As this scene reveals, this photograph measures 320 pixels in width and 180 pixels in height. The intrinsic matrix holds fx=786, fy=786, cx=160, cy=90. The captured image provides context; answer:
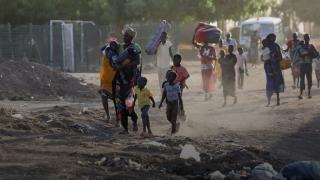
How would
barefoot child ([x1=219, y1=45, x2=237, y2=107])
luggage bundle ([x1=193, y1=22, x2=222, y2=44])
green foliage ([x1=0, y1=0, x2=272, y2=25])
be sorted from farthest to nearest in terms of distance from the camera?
green foliage ([x1=0, y1=0, x2=272, y2=25]) < luggage bundle ([x1=193, y1=22, x2=222, y2=44]) < barefoot child ([x1=219, y1=45, x2=237, y2=107])

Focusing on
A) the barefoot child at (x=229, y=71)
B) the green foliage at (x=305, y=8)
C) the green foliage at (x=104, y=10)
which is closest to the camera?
the barefoot child at (x=229, y=71)

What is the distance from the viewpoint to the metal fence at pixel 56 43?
104 feet

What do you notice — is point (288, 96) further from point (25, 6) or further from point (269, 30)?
point (269, 30)

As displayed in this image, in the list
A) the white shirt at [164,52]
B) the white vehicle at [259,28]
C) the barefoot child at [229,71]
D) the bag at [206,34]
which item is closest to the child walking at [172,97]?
the white shirt at [164,52]

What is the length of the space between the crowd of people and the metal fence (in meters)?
10.6

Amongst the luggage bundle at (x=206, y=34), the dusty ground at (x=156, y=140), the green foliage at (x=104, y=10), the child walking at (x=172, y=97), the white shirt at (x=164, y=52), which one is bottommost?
the dusty ground at (x=156, y=140)

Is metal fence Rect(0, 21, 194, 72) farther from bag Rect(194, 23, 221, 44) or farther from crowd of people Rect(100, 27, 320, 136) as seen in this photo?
bag Rect(194, 23, 221, 44)

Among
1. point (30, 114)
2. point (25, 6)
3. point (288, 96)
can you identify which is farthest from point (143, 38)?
point (30, 114)

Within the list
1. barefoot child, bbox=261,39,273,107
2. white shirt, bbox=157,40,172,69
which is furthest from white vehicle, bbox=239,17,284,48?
white shirt, bbox=157,40,172,69

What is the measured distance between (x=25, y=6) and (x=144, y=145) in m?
27.0

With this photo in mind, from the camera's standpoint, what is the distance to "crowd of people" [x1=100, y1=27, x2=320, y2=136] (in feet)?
41.2

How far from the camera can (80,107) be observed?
1673 centimetres

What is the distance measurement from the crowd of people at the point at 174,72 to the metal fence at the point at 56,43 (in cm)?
1057

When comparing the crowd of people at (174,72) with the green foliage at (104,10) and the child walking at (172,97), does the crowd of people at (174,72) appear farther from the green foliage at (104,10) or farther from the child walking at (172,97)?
the green foliage at (104,10)
